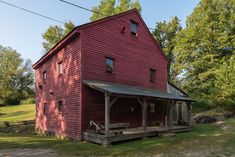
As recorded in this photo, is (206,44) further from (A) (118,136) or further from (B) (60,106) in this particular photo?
(A) (118,136)

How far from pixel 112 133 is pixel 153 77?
980cm

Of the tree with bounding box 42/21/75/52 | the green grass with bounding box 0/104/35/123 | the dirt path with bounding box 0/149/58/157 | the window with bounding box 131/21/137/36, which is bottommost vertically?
the green grass with bounding box 0/104/35/123

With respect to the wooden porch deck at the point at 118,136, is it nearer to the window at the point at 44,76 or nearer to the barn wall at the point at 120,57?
the barn wall at the point at 120,57

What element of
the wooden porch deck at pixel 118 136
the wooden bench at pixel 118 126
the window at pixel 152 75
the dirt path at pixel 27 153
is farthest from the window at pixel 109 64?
the dirt path at pixel 27 153

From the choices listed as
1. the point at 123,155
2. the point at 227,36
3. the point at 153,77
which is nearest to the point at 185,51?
the point at 227,36

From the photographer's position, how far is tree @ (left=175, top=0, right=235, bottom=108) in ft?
116

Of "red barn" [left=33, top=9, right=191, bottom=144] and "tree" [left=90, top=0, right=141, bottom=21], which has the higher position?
"tree" [left=90, top=0, right=141, bottom=21]

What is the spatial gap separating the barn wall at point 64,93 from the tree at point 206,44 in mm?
21438

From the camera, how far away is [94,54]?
51.7 ft

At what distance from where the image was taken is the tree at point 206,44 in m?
35.4

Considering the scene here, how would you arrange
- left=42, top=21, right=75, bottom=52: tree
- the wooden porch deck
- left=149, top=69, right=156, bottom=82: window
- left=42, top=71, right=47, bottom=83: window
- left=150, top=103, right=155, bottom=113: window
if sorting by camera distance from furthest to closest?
left=42, top=21, right=75, bottom=52: tree
left=149, top=69, right=156, bottom=82: window
left=42, top=71, right=47, bottom=83: window
left=150, top=103, right=155, bottom=113: window
the wooden porch deck

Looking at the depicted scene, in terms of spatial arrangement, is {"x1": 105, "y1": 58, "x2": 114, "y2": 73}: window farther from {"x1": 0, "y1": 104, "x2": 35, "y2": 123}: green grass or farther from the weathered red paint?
{"x1": 0, "y1": 104, "x2": 35, "y2": 123}: green grass

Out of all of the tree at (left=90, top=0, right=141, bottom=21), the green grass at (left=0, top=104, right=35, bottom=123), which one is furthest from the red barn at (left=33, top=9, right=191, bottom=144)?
the tree at (left=90, top=0, right=141, bottom=21)

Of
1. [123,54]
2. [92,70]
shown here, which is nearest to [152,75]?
[123,54]
